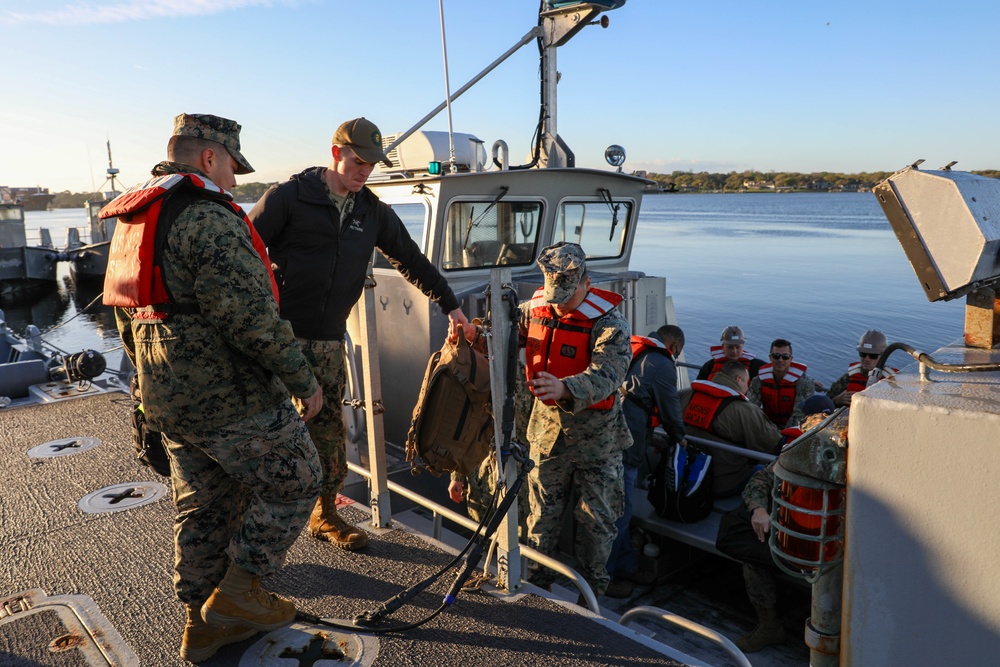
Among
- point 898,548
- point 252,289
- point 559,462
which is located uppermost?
point 252,289

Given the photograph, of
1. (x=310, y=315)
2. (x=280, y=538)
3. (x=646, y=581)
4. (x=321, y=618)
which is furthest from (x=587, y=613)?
(x=646, y=581)

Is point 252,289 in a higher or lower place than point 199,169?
lower

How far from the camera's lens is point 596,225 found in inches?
246

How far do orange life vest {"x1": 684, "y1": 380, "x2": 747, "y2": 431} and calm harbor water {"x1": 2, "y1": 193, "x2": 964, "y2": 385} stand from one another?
11404 mm

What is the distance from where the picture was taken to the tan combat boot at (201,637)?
2209 millimetres

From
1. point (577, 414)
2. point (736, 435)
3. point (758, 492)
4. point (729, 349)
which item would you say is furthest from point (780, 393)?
point (577, 414)

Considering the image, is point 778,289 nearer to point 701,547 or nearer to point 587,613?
point 701,547

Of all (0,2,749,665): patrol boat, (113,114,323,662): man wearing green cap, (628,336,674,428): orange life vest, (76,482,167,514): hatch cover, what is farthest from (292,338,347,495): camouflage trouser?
(628,336,674,428): orange life vest

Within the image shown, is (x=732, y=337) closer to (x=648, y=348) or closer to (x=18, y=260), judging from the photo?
A: (x=648, y=348)

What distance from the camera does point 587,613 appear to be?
98.1 inches

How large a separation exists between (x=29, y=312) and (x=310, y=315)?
3482cm

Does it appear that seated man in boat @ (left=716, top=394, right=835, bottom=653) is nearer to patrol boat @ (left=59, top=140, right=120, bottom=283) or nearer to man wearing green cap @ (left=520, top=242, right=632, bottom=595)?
man wearing green cap @ (left=520, top=242, right=632, bottom=595)

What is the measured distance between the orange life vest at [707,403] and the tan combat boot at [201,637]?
2988 millimetres

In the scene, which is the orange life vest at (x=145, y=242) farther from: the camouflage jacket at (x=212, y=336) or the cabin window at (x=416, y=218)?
the cabin window at (x=416, y=218)
